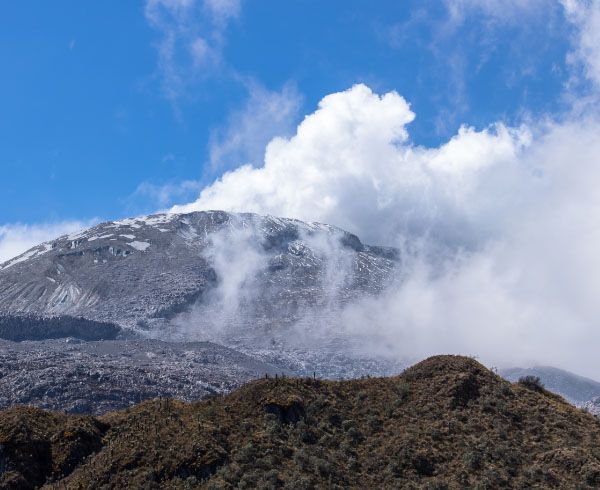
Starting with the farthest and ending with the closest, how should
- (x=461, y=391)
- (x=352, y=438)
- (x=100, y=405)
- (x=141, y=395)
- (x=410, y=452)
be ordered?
(x=141, y=395)
(x=100, y=405)
(x=461, y=391)
(x=352, y=438)
(x=410, y=452)

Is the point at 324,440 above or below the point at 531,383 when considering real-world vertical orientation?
below

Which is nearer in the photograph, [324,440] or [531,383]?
[324,440]

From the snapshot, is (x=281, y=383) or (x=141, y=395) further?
(x=141, y=395)

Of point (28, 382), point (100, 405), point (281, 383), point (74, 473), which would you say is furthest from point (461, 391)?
point (28, 382)

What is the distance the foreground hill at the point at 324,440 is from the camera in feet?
109

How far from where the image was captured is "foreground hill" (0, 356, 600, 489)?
33281 millimetres

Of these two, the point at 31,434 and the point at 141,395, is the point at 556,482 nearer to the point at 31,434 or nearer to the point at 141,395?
the point at 31,434

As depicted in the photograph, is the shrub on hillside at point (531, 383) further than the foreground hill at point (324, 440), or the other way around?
the shrub on hillside at point (531, 383)

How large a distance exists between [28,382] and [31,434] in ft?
545

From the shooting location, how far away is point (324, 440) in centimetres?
3709

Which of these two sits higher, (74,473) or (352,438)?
(352,438)

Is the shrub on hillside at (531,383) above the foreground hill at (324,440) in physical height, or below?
above

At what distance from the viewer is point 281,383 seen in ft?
139

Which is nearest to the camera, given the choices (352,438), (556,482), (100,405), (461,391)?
(556,482)
